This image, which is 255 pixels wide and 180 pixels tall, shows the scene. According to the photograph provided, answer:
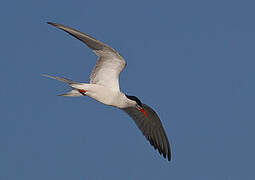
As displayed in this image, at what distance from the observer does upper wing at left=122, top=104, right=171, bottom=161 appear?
52.2 ft

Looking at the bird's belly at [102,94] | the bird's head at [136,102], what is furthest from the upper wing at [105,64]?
the bird's head at [136,102]

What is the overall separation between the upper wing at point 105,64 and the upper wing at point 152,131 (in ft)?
9.70

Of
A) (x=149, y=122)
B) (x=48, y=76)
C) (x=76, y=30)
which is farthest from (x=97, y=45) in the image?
(x=149, y=122)

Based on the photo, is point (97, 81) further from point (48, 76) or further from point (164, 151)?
point (164, 151)

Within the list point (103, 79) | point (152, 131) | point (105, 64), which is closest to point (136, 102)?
point (103, 79)

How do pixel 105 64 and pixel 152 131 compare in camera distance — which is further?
pixel 152 131

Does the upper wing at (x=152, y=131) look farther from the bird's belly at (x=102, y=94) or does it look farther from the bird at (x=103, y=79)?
the bird's belly at (x=102, y=94)

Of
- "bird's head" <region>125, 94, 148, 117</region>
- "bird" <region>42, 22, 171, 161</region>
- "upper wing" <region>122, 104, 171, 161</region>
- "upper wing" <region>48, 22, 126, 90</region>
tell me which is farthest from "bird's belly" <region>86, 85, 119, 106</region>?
"upper wing" <region>122, 104, 171, 161</region>

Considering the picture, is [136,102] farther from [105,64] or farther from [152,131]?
[152,131]

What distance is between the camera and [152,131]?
52.5 feet

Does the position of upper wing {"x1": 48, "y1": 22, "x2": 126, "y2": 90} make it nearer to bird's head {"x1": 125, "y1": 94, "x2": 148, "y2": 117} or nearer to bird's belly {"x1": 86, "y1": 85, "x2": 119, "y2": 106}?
bird's belly {"x1": 86, "y1": 85, "x2": 119, "y2": 106}

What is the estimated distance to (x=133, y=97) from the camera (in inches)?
554

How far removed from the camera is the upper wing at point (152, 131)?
15906 millimetres

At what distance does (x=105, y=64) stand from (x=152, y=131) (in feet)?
13.3
